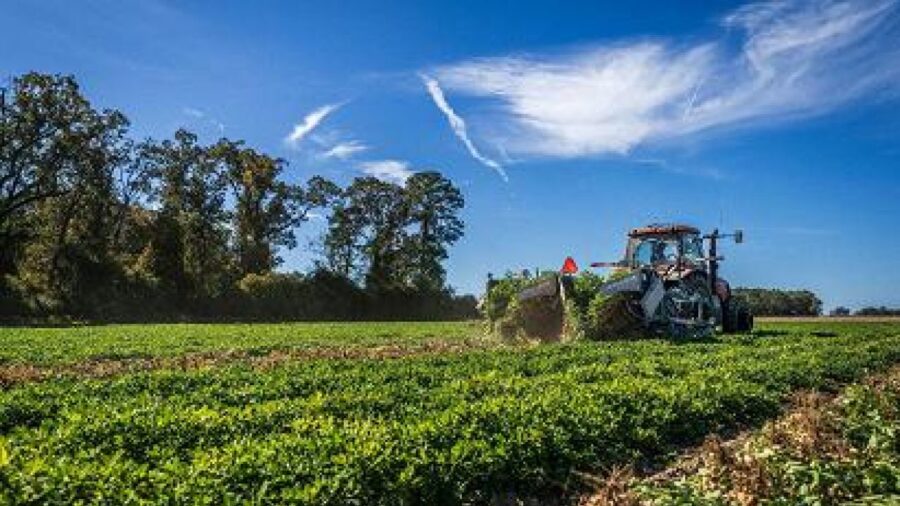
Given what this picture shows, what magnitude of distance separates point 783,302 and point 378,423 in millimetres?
56673

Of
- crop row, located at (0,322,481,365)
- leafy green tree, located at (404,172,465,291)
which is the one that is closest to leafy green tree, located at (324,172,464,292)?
leafy green tree, located at (404,172,465,291)

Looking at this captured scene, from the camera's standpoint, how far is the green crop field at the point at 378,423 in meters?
6.89

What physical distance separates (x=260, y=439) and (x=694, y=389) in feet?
22.8

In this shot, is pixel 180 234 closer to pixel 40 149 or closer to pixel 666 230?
pixel 40 149

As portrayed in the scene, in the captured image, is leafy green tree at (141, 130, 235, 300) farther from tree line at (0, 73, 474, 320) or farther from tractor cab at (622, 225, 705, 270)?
tractor cab at (622, 225, 705, 270)

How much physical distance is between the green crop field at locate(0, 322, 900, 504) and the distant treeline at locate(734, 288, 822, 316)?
4188 centimetres

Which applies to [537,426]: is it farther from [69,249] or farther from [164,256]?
[164,256]

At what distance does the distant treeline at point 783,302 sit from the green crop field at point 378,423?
137ft

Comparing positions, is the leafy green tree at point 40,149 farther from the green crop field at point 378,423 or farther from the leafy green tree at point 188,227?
the green crop field at point 378,423

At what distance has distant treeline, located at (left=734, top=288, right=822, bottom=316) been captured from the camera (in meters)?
60.3

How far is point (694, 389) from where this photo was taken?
1309 centimetres

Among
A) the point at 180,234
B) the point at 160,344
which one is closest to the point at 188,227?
the point at 180,234

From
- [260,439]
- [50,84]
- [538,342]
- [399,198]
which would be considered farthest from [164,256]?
[260,439]

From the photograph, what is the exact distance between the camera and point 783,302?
6119cm
